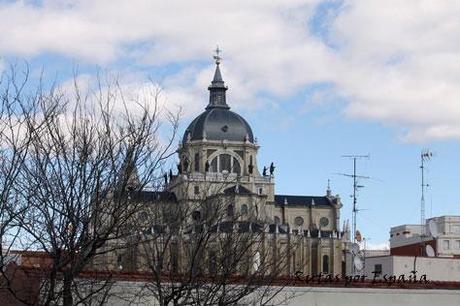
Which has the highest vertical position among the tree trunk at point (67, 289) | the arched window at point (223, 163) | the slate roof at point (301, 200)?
the arched window at point (223, 163)

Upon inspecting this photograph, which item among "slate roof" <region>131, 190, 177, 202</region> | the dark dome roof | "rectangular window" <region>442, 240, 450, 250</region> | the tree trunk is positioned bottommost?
the tree trunk

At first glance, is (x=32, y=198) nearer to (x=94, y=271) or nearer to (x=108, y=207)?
(x=108, y=207)

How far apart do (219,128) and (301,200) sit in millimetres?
19985

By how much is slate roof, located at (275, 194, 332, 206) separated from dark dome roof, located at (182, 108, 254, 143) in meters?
12.6

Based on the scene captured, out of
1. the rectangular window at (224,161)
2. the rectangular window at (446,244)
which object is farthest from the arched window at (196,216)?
the rectangular window at (224,161)

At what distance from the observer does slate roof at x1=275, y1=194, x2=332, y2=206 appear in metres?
161

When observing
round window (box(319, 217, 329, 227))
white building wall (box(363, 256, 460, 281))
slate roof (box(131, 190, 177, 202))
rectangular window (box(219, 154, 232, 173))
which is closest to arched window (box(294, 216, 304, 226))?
round window (box(319, 217, 329, 227))

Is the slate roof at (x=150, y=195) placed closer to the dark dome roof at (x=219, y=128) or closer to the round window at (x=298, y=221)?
the dark dome roof at (x=219, y=128)

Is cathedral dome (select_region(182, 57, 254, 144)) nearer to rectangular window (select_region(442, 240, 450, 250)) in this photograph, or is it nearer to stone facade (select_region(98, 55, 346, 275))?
stone facade (select_region(98, 55, 346, 275))

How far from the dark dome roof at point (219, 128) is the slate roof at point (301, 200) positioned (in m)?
12.6

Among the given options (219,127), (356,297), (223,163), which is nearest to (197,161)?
(223,163)

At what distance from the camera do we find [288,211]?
160 meters

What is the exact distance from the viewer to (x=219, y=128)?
152875 millimetres

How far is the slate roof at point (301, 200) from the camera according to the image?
527 feet
